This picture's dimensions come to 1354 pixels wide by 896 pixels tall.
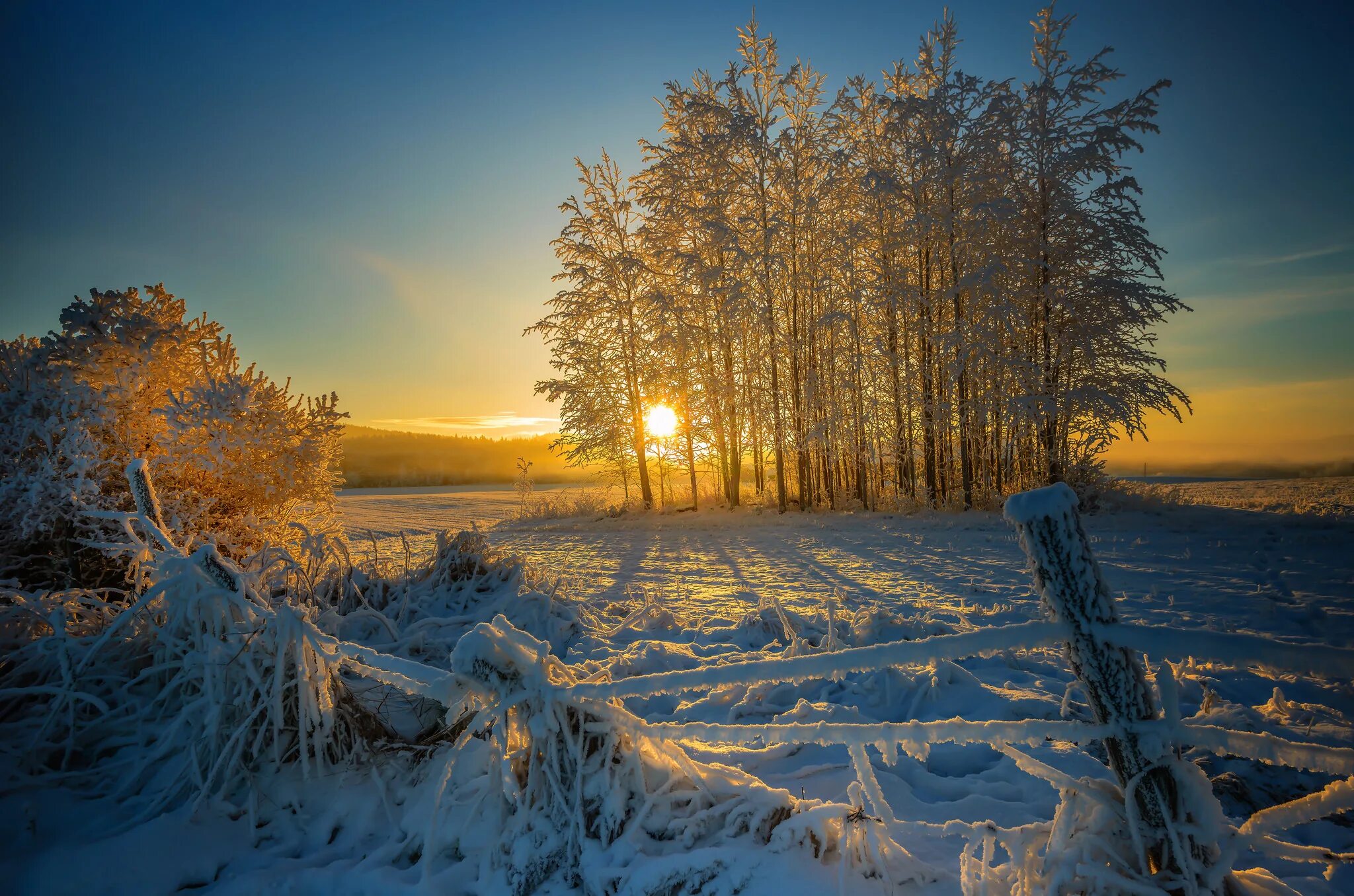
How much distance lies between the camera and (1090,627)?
1008 millimetres

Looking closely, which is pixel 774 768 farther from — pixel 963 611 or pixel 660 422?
pixel 660 422

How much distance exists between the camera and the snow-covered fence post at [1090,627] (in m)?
0.97

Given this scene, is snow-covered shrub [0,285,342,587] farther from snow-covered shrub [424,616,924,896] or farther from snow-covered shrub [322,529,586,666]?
snow-covered shrub [424,616,924,896]

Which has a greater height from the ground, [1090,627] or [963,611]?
[1090,627]

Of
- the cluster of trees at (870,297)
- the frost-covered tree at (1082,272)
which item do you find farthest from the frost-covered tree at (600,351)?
the frost-covered tree at (1082,272)

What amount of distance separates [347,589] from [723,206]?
12.2 m

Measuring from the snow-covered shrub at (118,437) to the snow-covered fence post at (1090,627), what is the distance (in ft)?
13.8

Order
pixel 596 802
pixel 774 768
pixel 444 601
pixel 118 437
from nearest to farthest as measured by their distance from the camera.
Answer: pixel 596 802
pixel 774 768
pixel 118 437
pixel 444 601

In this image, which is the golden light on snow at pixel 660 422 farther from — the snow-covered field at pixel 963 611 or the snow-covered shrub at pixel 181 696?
the snow-covered shrub at pixel 181 696

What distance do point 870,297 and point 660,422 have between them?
Answer: 6.30m

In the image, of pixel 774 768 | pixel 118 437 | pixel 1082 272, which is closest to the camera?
pixel 774 768

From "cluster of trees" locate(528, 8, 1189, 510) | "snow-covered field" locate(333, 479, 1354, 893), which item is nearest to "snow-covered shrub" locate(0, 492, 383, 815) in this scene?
"snow-covered field" locate(333, 479, 1354, 893)

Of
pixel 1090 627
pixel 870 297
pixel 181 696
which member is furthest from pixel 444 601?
pixel 870 297

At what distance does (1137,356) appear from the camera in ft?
33.3
